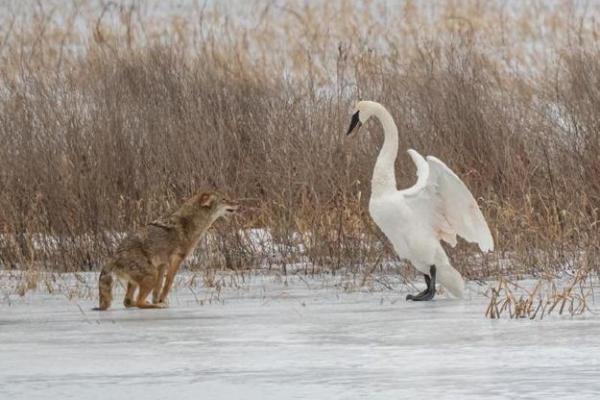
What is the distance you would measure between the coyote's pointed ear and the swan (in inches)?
36.4

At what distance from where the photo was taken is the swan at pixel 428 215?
9.11 metres

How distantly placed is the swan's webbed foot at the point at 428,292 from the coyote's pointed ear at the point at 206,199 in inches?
50.5

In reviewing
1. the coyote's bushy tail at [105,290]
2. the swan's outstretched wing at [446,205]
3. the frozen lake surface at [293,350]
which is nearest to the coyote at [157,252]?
the coyote's bushy tail at [105,290]

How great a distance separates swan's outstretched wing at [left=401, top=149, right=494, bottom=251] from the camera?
9.10 m

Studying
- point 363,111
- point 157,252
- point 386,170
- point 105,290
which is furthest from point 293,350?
point 363,111

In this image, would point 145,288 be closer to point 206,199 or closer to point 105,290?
point 105,290

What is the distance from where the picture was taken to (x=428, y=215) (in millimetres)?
9352

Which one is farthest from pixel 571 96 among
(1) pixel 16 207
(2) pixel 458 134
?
(1) pixel 16 207

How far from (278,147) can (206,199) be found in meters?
3.22

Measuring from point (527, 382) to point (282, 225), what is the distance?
5.36m

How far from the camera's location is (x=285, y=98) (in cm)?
1311

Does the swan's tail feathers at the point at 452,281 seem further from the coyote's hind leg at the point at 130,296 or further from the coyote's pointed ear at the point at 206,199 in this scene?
the coyote's hind leg at the point at 130,296

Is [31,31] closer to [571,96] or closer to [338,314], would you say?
[571,96]

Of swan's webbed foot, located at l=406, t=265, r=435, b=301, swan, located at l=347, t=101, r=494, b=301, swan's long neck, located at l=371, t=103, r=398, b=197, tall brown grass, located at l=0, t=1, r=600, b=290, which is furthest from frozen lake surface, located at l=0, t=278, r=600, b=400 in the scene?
tall brown grass, located at l=0, t=1, r=600, b=290
